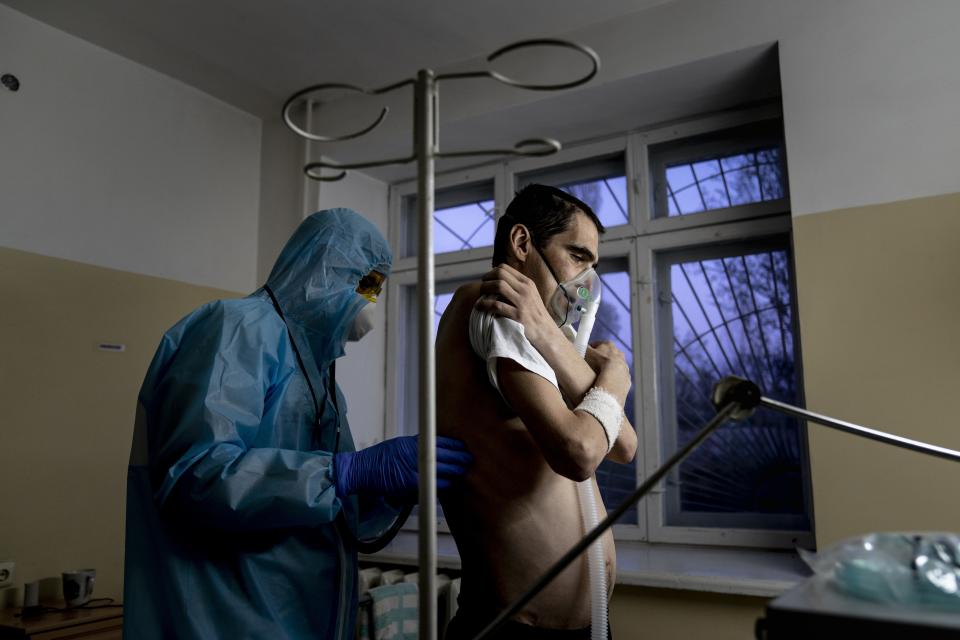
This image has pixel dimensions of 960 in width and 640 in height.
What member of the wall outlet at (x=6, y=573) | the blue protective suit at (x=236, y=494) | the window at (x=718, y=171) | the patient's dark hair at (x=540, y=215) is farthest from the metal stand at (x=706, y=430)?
the wall outlet at (x=6, y=573)

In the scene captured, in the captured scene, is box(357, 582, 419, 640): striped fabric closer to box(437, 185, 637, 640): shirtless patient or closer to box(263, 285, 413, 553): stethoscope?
box(263, 285, 413, 553): stethoscope

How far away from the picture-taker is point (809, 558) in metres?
0.58

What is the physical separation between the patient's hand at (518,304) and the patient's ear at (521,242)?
0.16m

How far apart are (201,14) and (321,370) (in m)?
1.76

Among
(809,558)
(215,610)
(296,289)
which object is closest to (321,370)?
(296,289)

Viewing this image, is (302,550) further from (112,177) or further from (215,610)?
(112,177)

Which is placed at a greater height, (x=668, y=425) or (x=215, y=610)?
(x=668, y=425)

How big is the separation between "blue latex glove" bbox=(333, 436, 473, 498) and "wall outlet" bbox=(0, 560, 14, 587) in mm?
1691

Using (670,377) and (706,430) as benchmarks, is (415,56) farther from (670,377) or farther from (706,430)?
(706,430)

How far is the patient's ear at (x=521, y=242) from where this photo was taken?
145 cm

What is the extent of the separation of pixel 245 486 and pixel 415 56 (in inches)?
85.8

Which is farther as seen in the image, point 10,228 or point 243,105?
point 243,105

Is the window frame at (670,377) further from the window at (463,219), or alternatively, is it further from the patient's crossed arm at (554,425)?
the patient's crossed arm at (554,425)

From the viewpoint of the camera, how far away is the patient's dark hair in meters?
1.45
